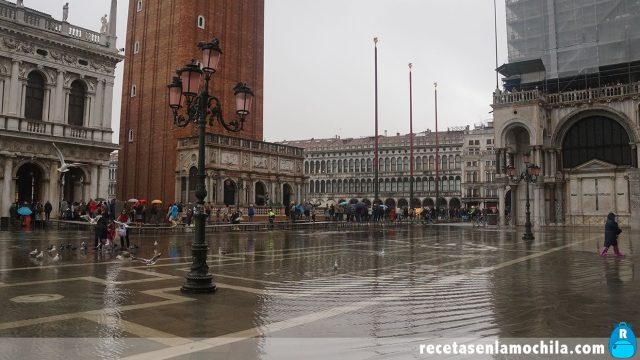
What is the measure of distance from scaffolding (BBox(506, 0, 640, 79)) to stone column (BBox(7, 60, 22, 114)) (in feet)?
122

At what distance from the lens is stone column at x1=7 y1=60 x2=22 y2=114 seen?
28344 mm

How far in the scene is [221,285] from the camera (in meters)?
8.90

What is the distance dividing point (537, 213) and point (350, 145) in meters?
58.5

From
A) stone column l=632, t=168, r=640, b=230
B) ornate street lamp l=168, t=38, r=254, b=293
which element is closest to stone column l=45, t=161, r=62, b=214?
ornate street lamp l=168, t=38, r=254, b=293

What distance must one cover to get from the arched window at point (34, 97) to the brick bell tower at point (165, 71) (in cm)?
1046

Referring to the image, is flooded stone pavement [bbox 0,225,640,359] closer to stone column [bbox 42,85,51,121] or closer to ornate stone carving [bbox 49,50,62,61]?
stone column [bbox 42,85,51,121]

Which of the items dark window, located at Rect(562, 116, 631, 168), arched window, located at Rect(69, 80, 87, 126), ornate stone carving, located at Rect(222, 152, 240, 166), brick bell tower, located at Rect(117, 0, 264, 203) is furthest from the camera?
brick bell tower, located at Rect(117, 0, 264, 203)

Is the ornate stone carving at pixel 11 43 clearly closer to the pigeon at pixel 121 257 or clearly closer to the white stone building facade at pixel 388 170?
the pigeon at pixel 121 257

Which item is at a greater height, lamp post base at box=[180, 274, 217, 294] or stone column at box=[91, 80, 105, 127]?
stone column at box=[91, 80, 105, 127]

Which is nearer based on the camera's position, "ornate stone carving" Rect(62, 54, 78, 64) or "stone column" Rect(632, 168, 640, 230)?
"ornate stone carving" Rect(62, 54, 78, 64)

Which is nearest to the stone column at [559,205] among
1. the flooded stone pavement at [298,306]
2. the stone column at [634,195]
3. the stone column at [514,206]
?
the stone column at [514,206]

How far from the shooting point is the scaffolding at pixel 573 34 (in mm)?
35125

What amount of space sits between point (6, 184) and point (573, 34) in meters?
41.9

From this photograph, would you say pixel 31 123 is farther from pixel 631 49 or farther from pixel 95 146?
pixel 631 49
